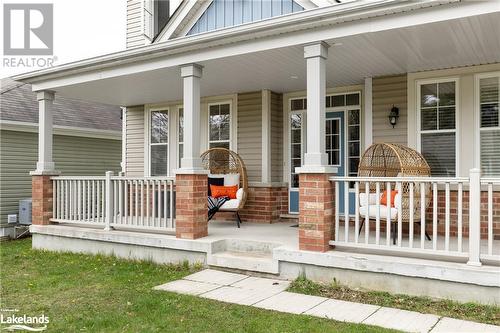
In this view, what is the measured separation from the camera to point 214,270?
5516mm

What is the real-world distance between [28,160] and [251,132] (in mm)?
6013

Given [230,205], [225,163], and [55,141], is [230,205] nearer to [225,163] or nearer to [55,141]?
[225,163]

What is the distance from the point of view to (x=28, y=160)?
34.4ft

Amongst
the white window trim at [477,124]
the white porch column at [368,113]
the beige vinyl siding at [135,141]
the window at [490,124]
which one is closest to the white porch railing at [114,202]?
the beige vinyl siding at [135,141]

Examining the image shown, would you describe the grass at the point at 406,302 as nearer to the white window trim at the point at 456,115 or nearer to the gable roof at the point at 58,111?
the white window trim at the point at 456,115

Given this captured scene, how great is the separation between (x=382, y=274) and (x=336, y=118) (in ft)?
11.4

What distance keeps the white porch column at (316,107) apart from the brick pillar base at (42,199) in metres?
4.89

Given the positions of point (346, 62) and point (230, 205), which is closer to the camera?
point (346, 62)

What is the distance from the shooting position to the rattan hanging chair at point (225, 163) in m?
7.66

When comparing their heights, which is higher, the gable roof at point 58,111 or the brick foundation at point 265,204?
the gable roof at point 58,111

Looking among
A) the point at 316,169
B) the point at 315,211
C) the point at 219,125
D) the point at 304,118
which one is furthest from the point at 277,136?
the point at 315,211

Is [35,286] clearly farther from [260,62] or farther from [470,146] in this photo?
[470,146]

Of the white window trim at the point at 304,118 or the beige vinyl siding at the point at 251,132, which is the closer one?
the white window trim at the point at 304,118

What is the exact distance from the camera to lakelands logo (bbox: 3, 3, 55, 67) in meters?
8.06
